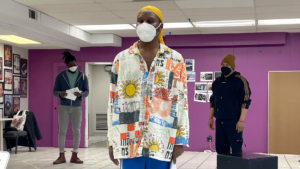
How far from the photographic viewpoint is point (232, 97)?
4574 mm

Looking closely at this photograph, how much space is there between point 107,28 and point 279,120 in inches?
151

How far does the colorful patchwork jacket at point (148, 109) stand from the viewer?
2188 mm

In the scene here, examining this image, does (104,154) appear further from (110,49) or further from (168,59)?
(168,59)

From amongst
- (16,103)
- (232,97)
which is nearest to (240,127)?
(232,97)

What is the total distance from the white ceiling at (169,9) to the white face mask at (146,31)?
3.83 metres

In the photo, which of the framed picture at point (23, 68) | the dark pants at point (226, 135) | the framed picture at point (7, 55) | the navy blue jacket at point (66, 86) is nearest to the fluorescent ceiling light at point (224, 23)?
the navy blue jacket at point (66, 86)

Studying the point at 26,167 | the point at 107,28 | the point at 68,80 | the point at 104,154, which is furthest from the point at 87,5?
the point at 104,154

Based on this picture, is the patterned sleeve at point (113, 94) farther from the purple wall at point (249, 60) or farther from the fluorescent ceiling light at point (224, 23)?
the purple wall at point (249, 60)

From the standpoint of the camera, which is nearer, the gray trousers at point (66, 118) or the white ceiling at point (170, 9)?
the white ceiling at point (170, 9)

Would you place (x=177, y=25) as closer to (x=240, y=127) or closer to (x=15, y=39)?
(x=15, y=39)

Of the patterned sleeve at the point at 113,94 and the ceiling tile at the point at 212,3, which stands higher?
the ceiling tile at the point at 212,3

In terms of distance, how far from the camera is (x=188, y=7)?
636 centimetres

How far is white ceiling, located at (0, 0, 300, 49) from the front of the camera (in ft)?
19.8

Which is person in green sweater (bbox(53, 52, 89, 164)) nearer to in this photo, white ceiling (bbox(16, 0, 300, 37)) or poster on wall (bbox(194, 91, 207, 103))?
white ceiling (bbox(16, 0, 300, 37))
